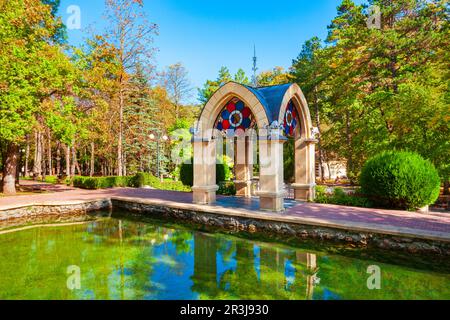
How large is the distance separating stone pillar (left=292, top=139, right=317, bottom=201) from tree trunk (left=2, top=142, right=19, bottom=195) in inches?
642

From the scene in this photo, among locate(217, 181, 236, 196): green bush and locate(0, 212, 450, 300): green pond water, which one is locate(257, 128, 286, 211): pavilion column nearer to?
locate(0, 212, 450, 300): green pond water

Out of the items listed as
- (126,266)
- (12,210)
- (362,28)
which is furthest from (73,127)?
(362,28)

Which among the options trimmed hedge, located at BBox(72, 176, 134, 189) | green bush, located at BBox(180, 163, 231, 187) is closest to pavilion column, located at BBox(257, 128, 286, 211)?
green bush, located at BBox(180, 163, 231, 187)

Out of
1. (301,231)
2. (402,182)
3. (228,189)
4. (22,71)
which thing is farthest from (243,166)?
(22,71)

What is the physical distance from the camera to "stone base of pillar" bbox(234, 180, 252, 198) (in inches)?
554

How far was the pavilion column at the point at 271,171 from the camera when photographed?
931 centimetres

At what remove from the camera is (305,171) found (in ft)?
39.9

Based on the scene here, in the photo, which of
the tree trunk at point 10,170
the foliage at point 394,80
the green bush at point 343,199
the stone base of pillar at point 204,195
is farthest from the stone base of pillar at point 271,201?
the tree trunk at point 10,170

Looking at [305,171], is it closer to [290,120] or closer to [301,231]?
[290,120]

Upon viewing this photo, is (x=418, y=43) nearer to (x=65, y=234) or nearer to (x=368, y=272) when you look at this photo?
(x=368, y=272)

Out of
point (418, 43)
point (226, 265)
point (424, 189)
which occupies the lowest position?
point (226, 265)

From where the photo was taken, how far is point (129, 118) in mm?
28344

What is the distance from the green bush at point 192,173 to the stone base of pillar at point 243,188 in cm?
247

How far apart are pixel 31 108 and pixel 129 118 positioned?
49.4ft
